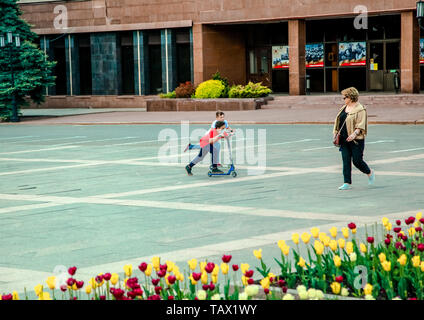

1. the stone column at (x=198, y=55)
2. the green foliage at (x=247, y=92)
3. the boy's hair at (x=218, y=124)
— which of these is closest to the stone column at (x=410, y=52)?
the green foliage at (x=247, y=92)

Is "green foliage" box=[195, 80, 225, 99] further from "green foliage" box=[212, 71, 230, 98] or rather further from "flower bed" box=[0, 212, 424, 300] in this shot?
"flower bed" box=[0, 212, 424, 300]

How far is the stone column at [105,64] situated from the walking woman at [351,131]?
35431 millimetres

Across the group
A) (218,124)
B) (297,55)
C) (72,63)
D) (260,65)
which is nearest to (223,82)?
(297,55)

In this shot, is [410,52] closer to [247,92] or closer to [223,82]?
[247,92]

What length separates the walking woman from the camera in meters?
13.4

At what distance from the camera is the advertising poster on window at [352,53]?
Result: 44531 mm

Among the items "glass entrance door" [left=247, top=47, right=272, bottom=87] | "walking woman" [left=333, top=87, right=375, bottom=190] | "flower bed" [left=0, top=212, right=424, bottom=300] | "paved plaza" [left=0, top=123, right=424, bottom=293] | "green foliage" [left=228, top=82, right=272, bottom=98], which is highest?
"glass entrance door" [left=247, top=47, right=272, bottom=87]

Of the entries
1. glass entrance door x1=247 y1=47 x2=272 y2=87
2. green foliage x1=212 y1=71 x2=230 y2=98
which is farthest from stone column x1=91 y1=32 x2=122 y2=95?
glass entrance door x1=247 y1=47 x2=272 y2=87

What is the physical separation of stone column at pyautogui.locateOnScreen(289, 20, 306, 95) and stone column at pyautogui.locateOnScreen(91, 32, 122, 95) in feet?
39.1

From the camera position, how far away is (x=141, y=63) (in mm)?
47000

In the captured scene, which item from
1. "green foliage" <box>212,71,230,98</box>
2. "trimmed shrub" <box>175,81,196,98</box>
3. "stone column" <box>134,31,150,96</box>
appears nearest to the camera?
"green foliage" <box>212,71,230,98</box>

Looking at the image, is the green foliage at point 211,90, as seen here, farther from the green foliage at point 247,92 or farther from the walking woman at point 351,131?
the walking woman at point 351,131

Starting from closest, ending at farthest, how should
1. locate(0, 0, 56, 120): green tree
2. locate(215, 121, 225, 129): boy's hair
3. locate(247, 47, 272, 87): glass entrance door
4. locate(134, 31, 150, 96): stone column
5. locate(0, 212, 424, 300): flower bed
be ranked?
locate(0, 212, 424, 300): flower bed, locate(215, 121, 225, 129): boy's hair, locate(0, 0, 56, 120): green tree, locate(134, 31, 150, 96): stone column, locate(247, 47, 272, 87): glass entrance door
